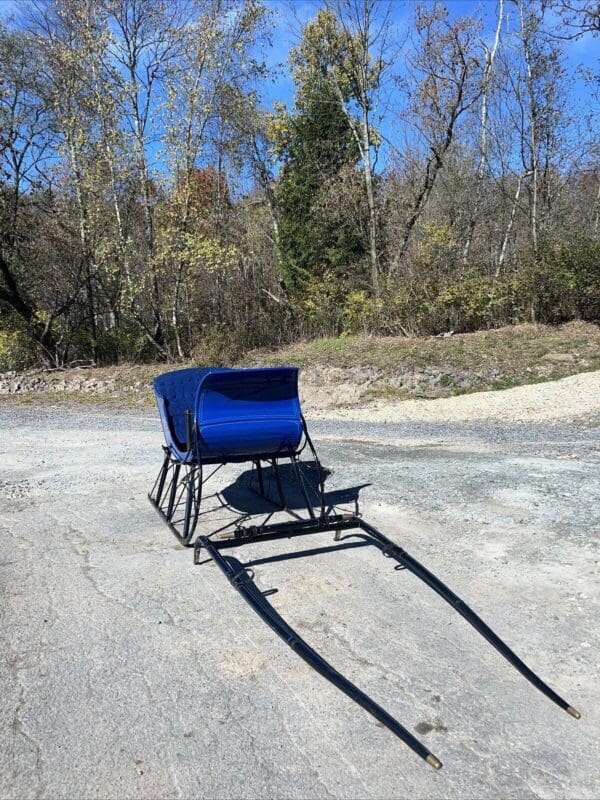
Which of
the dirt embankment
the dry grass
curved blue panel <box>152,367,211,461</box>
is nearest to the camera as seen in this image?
curved blue panel <box>152,367,211,461</box>

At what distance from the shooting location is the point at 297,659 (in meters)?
3.02

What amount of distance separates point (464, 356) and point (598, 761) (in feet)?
42.7

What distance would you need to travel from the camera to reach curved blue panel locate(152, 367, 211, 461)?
4934mm

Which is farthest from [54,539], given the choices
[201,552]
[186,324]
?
[186,324]

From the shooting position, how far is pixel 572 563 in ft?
13.3

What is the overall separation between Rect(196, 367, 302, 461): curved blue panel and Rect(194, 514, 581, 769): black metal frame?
2.09 feet

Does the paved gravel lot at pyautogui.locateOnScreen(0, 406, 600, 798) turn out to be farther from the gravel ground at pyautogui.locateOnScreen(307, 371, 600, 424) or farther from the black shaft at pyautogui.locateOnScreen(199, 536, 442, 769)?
the gravel ground at pyautogui.locateOnScreen(307, 371, 600, 424)

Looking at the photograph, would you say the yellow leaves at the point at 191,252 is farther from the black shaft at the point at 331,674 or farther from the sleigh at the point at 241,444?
the black shaft at the point at 331,674

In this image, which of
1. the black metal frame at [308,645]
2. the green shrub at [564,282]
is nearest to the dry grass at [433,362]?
the green shrub at [564,282]

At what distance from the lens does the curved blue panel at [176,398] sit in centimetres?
493

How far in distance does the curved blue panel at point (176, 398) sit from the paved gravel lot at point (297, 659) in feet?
2.38

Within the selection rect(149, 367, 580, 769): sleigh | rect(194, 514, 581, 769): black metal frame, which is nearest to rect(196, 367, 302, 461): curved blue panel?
rect(149, 367, 580, 769): sleigh

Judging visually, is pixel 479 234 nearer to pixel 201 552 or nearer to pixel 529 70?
pixel 529 70

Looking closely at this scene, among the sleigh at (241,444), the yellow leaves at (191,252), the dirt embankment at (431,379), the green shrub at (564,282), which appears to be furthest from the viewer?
the yellow leaves at (191,252)
